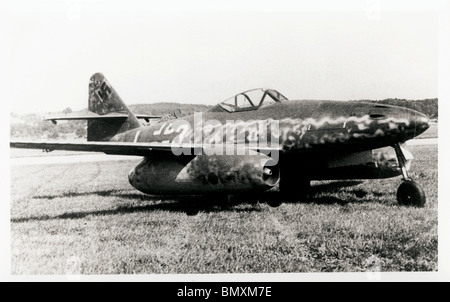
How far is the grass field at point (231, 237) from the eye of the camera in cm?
594

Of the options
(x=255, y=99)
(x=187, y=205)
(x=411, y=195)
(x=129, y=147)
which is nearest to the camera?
(x=411, y=195)

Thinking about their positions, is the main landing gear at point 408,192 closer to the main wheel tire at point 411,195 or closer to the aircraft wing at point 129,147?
the main wheel tire at point 411,195

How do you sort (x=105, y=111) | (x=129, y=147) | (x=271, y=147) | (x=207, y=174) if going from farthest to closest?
(x=105, y=111), (x=129, y=147), (x=271, y=147), (x=207, y=174)

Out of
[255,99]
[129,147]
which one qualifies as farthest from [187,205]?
[255,99]

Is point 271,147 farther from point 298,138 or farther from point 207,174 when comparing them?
point 207,174

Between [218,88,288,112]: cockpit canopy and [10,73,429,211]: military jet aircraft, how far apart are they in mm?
21

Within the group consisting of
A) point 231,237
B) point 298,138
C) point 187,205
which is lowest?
point 231,237

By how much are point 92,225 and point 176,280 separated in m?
2.97

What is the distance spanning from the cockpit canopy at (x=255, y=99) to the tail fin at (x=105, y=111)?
4078 mm

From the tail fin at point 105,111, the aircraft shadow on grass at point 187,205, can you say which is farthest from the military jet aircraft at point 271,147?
the tail fin at point 105,111

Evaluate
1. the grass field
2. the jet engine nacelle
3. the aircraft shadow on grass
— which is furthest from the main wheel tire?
the jet engine nacelle

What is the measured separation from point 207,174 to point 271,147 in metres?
1.42

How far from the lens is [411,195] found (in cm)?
810

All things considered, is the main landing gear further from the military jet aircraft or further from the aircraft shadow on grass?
the aircraft shadow on grass
